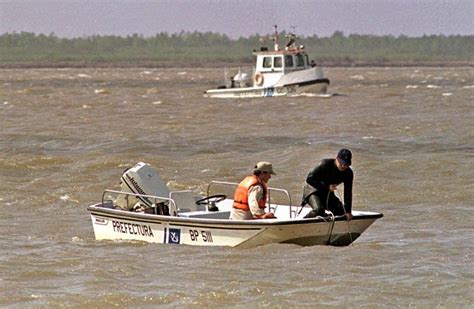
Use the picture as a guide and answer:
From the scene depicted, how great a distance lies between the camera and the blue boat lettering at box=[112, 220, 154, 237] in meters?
16.5

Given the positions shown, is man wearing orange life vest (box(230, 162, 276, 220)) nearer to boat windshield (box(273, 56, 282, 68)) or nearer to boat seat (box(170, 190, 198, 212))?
boat seat (box(170, 190, 198, 212))

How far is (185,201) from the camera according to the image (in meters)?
17.4

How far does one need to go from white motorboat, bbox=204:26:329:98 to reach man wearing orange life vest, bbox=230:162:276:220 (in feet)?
112

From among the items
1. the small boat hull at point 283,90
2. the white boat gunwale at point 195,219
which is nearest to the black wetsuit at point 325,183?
the white boat gunwale at point 195,219

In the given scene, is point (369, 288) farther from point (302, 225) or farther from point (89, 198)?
point (89, 198)

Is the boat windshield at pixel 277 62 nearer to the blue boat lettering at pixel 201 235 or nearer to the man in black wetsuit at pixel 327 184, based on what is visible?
the blue boat lettering at pixel 201 235

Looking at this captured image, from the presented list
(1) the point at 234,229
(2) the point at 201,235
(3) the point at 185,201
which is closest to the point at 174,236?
(2) the point at 201,235

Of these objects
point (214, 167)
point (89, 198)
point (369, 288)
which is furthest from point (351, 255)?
point (214, 167)

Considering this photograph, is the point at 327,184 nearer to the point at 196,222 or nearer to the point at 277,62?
the point at 196,222

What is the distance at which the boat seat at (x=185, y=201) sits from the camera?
56.9 feet

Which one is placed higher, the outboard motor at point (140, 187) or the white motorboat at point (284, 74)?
the outboard motor at point (140, 187)

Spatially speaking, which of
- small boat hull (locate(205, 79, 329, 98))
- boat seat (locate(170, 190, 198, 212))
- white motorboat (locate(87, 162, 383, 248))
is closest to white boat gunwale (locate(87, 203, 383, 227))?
white motorboat (locate(87, 162, 383, 248))

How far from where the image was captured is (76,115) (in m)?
45.8

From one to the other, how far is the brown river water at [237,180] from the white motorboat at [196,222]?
14cm
